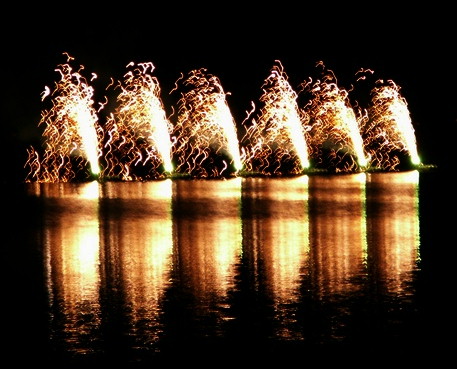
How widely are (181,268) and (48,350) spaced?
5.56m

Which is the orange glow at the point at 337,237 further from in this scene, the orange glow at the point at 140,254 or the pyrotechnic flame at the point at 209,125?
the pyrotechnic flame at the point at 209,125

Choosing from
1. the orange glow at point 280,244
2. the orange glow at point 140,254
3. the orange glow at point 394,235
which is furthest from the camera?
the orange glow at point 394,235

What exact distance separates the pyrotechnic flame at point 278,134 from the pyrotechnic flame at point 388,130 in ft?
15.3

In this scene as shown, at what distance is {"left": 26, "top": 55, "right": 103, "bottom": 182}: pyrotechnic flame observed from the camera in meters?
45.7

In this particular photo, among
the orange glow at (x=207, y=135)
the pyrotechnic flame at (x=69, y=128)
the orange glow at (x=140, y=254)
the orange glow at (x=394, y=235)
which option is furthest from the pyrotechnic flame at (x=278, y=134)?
the orange glow at (x=140, y=254)

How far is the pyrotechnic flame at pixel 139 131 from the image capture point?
156ft

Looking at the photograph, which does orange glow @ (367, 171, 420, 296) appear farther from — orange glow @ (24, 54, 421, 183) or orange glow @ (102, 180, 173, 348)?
orange glow @ (24, 54, 421, 183)

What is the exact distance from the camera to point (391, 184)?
39.4 meters

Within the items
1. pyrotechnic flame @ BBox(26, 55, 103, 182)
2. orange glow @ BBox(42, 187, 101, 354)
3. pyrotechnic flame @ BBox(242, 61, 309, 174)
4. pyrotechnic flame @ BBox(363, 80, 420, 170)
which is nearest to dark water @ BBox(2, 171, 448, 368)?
orange glow @ BBox(42, 187, 101, 354)

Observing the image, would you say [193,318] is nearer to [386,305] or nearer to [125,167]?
[386,305]

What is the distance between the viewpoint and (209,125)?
49.9 m

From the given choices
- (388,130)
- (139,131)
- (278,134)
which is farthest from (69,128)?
(388,130)

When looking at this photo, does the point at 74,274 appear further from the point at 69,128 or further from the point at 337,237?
the point at 69,128

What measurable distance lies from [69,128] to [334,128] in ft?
55.8
